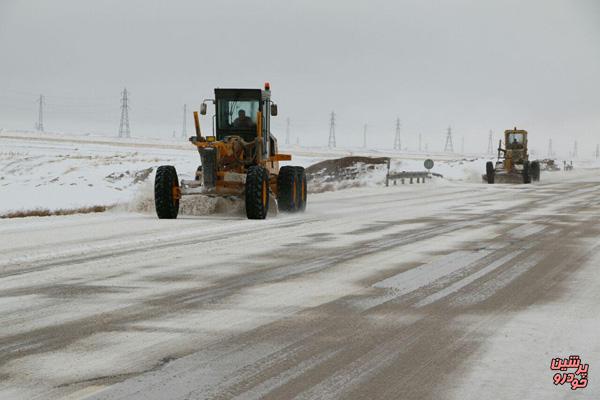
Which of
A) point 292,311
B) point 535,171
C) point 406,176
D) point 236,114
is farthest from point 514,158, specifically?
point 292,311

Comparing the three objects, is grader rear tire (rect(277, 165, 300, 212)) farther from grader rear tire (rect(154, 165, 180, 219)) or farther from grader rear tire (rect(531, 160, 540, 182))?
grader rear tire (rect(531, 160, 540, 182))

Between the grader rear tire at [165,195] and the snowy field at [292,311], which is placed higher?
the grader rear tire at [165,195]

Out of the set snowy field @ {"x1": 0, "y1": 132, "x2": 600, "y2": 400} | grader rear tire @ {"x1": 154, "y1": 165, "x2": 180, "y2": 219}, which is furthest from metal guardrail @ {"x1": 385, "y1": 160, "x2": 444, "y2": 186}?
snowy field @ {"x1": 0, "y1": 132, "x2": 600, "y2": 400}

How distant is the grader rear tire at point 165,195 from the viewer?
16359 millimetres

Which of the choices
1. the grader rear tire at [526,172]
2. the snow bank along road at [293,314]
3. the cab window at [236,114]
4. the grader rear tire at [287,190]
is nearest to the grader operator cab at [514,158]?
the grader rear tire at [526,172]

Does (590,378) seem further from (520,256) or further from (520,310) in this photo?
(520,256)

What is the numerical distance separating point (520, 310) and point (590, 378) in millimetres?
2024

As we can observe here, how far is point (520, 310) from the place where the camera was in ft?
22.5

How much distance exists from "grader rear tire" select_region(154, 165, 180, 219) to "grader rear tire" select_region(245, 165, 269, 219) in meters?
1.53

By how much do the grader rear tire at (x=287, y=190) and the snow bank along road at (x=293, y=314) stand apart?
490 cm

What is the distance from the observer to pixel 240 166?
57.2 feet

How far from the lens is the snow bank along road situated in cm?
467

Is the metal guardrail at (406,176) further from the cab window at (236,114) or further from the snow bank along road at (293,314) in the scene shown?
the snow bank along road at (293,314)

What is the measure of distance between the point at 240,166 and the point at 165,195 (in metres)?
1.88
